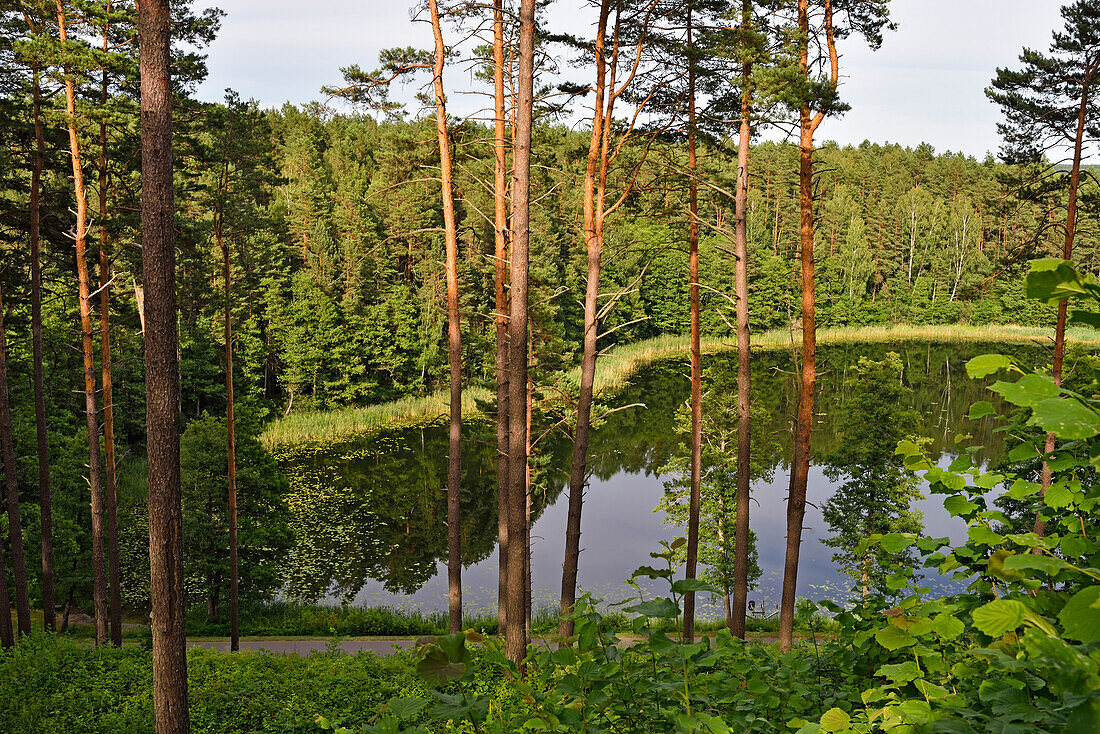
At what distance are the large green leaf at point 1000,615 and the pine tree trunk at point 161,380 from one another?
581 centimetres

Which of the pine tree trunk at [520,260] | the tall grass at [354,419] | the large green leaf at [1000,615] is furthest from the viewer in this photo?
the tall grass at [354,419]

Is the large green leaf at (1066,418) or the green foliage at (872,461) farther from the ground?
the large green leaf at (1066,418)

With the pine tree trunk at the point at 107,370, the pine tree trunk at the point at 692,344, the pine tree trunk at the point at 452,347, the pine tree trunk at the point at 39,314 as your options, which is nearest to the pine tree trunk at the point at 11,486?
the pine tree trunk at the point at 39,314

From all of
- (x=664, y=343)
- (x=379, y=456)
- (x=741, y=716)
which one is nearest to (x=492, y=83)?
(x=741, y=716)

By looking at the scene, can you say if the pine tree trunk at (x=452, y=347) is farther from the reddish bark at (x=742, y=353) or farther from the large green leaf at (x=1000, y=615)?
the large green leaf at (x=1000, y=615)

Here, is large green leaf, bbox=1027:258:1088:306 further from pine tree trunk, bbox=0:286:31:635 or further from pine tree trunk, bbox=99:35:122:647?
pine tree trunk, bbox=0:286:31:635

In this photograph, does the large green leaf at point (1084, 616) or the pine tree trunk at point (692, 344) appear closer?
the large green leaf at point (1084, 616)

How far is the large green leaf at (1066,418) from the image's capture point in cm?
100

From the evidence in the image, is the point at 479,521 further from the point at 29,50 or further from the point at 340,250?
the point at 340,250

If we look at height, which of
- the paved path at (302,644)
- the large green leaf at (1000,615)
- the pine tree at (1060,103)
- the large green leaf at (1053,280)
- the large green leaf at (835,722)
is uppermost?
the pine tree at (1060,103)

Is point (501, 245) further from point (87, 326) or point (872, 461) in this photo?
point (872, 461)

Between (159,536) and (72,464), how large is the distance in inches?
676

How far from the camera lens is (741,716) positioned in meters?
2.36

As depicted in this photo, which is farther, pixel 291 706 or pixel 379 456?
pixel 379 456
